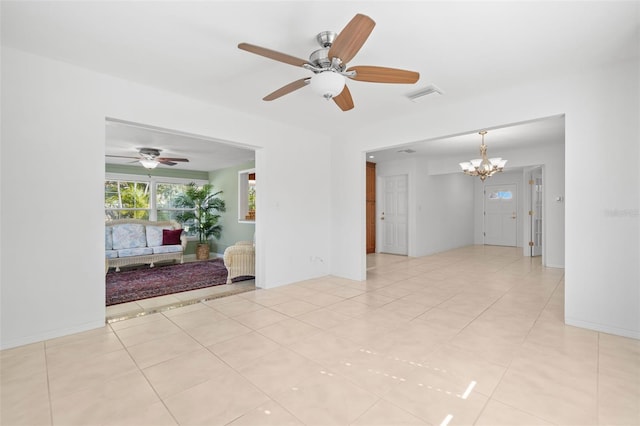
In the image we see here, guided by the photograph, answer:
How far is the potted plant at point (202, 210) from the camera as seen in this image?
786 centimetres

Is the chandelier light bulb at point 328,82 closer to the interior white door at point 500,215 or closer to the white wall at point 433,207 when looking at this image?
the white wall at point 433,207

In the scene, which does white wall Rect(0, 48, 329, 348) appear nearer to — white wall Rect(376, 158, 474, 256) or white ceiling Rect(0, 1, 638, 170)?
white ceiling Rect(0, 1, 638, 170)

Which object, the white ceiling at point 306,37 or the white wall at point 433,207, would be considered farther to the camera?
the white wall at point 433,207

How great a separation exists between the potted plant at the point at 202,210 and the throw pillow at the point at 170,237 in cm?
81

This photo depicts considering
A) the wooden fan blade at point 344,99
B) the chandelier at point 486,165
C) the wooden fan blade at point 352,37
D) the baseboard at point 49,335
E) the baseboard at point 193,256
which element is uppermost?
the wooden fan blade at point 352,37

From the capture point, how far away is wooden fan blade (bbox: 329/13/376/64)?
A: 5.64 ft

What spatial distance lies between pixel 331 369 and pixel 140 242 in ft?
19.5

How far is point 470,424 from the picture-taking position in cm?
162

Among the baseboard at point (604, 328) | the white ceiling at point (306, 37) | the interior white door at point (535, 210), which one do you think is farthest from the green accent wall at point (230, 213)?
the interior white door at point (535, 210)

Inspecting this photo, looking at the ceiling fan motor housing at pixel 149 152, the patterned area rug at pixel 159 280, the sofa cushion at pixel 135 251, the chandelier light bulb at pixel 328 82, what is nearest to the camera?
the chandelier light bulb at pixel 328 82

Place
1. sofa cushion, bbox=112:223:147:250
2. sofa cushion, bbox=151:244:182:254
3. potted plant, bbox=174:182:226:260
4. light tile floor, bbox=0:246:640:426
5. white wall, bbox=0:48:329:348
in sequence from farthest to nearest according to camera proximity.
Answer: potted plant, bbox=174:182:226:260 < sofa cushion, bbox=151:244:182:254 < sofa cushion, bbox=112:223:147:250 < white wall, bbox=0:48:329:348 < light tile floor, bbox=0:246:640:426

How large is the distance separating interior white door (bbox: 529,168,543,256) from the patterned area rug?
24.1 ft

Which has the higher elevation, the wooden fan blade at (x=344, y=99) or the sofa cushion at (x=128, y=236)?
the wooden fan blade at (x=344, y=99)

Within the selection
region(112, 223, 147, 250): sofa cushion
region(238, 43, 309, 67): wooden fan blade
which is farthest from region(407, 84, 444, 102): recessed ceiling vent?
region(112, 223, 147, 250): sofa cushion
